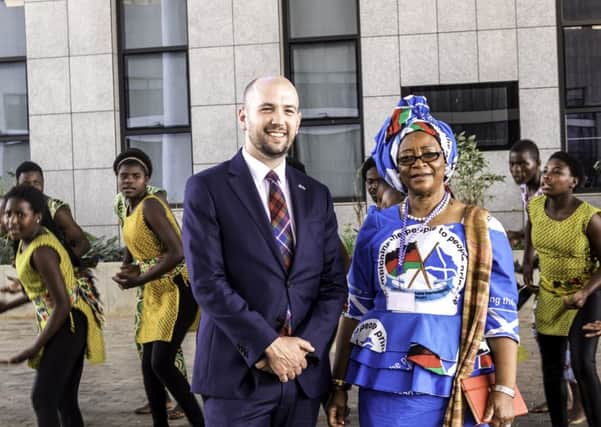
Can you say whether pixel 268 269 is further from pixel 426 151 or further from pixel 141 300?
pixel 141 300

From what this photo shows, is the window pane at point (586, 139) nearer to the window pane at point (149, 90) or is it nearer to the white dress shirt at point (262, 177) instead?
the window pane at point (149, 90)

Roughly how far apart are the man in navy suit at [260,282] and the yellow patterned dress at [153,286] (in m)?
2.82

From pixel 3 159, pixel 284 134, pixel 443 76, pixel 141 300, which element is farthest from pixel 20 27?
→ pixel 284 134

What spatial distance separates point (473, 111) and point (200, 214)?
1172 centimetres

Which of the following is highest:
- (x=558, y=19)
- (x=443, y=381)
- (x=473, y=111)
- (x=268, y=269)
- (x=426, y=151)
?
(x=558, y=19)

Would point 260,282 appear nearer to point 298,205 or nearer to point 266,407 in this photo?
point 298,205

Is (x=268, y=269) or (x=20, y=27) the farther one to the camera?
(x=20, y=27)

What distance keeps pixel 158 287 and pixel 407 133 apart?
138 inches

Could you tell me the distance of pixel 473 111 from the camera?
1508 cm

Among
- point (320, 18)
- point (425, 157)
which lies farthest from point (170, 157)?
point (425, 157)

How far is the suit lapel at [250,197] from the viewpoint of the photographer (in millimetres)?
3854

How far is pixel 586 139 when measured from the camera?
15102 millimetres

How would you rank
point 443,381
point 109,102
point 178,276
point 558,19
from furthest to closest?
point 109,102, point 558,19, point 178,276, point 443,381

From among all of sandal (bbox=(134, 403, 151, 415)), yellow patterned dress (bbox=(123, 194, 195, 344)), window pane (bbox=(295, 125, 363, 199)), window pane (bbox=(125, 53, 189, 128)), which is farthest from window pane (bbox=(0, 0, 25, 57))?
yellow patterned dress (bbox=(123, 194, 195, 344))
